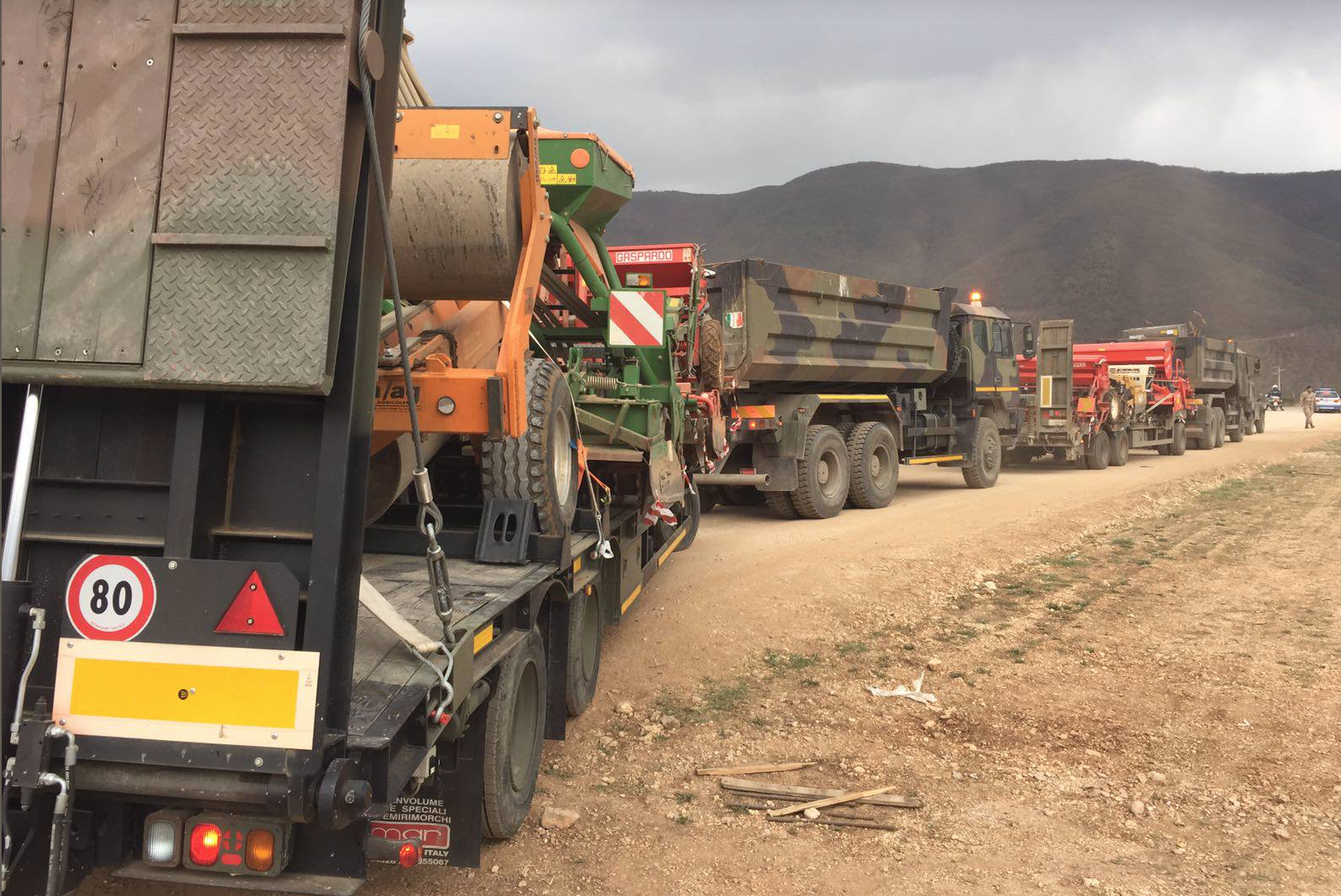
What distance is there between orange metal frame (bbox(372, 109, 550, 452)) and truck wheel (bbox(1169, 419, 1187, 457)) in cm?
2065

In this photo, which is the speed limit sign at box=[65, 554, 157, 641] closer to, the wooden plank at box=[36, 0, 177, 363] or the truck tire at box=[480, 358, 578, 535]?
the wooden plank at box=[36, 0, 177, 363]

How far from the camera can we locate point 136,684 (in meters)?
2.27

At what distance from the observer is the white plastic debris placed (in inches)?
201

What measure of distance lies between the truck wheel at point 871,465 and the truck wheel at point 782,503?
40.1 inches

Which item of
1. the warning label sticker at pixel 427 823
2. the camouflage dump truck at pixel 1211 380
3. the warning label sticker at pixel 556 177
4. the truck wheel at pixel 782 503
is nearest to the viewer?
the warning label sticker at pixel 427 823

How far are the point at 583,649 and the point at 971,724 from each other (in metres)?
1.91

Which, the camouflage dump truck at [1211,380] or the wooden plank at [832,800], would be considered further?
the camouflage dump truck at [1211,380]

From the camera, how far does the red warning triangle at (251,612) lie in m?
2.28

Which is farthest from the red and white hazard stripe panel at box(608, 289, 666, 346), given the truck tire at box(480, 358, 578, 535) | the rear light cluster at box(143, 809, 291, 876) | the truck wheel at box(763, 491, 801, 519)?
the truck wheel at box(763, 491, 801, 519)

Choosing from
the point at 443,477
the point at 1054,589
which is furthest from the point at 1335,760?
the point at 443,477

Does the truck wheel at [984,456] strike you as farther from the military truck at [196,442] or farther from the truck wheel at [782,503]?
the military truck at [196,442]

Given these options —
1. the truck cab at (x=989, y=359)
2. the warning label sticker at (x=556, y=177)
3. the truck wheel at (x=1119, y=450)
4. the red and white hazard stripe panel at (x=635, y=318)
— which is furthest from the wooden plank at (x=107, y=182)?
the truck wheel at (x=1119, y=450)

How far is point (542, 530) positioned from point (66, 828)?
2.15 metres

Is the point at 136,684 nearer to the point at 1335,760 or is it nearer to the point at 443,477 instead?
the point at 443,477
